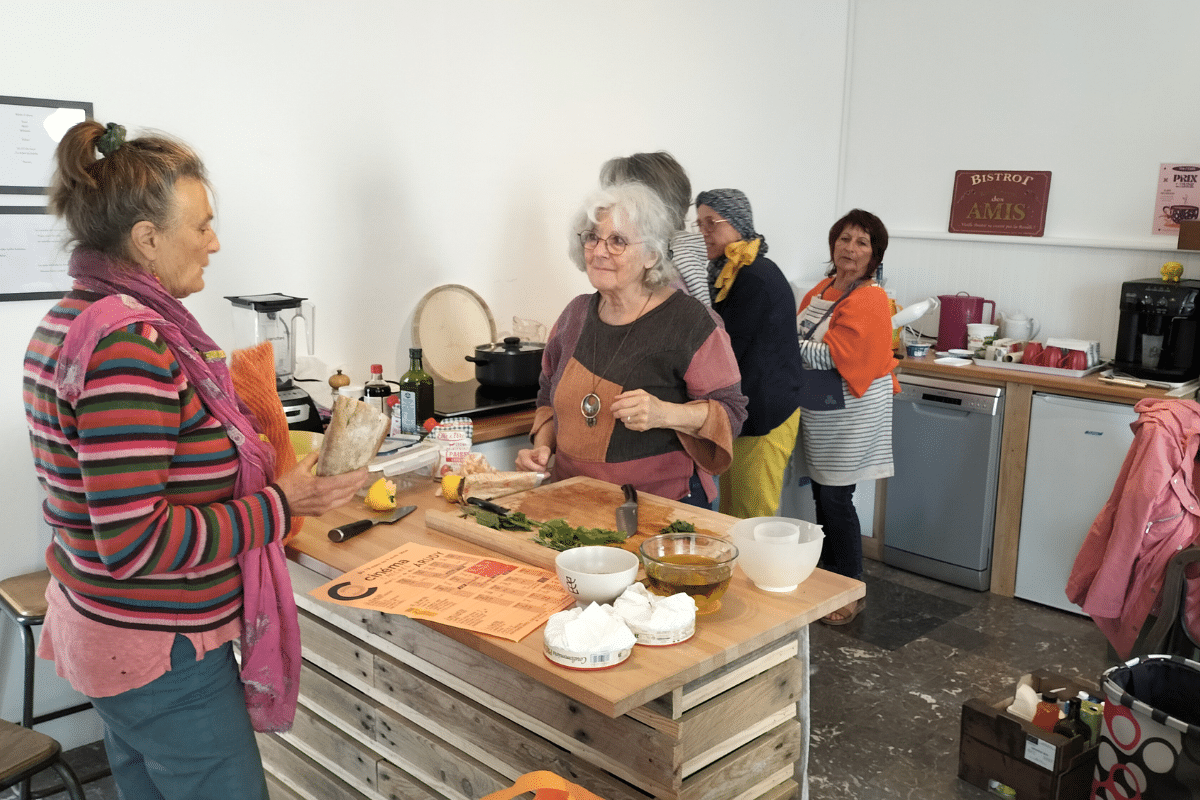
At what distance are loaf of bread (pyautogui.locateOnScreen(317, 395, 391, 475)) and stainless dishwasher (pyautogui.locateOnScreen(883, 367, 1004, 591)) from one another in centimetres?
277

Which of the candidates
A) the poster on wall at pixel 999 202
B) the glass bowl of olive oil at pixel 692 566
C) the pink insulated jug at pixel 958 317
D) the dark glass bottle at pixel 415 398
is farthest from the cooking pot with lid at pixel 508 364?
the poster on wall at pixel 999 202

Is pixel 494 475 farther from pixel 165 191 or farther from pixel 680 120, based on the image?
pixel 680 120

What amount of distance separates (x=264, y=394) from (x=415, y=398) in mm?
902

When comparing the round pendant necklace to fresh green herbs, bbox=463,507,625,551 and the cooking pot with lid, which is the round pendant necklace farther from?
the cooking pot with lid

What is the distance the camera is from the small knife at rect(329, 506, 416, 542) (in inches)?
72.1

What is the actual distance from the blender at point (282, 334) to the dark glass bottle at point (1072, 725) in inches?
80.3

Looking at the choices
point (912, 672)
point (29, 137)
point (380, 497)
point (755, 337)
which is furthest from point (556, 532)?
point (912, 672)

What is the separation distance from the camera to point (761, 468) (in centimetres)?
311

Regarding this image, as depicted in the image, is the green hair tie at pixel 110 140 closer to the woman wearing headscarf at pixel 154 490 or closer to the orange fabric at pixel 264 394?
the woman wearing headscarf at pixel 154 490

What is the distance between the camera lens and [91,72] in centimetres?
237

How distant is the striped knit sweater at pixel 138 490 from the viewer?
1.23 m

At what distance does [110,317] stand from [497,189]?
2109mm

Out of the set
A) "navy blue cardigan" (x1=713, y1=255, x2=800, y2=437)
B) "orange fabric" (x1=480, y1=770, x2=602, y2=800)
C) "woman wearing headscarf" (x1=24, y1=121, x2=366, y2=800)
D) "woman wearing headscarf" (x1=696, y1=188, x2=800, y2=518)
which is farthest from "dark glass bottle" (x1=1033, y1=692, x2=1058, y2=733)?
"woman wearing headscarf" (x1=24, y1=121, x2=366, y2=800)

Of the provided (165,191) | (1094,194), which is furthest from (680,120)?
(165,191)
